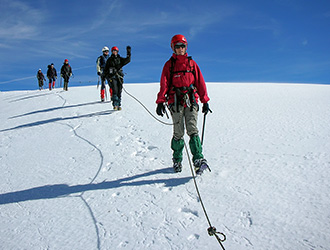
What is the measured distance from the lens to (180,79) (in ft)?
10.1

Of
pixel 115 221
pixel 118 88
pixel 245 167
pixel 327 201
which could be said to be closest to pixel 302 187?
pixel 327 201

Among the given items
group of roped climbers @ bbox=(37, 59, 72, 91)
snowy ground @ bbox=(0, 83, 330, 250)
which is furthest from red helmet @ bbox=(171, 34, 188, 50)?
group of roped climbers @ bbox=(37, 59, 72, 91)

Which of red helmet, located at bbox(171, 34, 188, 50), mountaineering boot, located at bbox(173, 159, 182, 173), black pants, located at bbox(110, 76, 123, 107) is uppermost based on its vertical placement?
red helmet, located at bbox(171, 34, 188, 50)

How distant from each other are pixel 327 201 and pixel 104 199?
235 centimetres

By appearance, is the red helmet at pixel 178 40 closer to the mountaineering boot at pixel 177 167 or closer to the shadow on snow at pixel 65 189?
the mountaineering boot at pixel 177 167

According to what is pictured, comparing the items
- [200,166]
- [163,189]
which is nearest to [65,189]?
[163,189]

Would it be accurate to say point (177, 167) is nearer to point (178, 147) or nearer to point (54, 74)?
point (178, 147)

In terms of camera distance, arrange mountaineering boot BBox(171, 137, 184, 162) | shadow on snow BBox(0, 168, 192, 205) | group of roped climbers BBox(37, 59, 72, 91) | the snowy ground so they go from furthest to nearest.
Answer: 1. group of roped climbers BBox(37, 59, 72, 91)
2. mountaineering boot BBox(171, 137, 184, 162)
3. shadow on snow BBox(0, 168, 192, 205)
4. the snowy ground

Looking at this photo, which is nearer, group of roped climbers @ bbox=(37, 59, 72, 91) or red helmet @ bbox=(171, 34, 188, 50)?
red helmet @ bbox=(171, 34, 188, 50)

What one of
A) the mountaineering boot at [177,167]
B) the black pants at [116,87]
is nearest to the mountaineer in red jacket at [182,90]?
the mountaineering boot at [177,167]

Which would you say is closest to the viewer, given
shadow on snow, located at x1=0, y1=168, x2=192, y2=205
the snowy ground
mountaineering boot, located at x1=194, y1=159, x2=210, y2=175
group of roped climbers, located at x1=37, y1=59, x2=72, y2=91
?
the snowy ground

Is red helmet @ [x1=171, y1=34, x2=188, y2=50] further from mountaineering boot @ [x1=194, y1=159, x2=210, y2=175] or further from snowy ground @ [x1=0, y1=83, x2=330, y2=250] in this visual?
snowy ground @ [x1=0, y1=83, x2=330, y2=250]

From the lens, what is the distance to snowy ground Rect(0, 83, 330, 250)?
2.03 m

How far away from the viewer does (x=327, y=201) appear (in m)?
2.32
